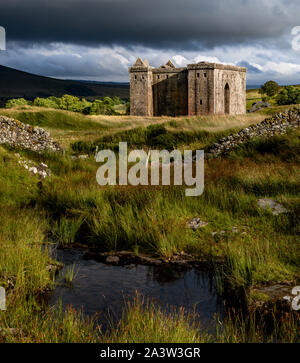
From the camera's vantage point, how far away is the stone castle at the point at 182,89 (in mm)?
57469

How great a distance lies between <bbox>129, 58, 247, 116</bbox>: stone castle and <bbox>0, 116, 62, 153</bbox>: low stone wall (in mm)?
46278


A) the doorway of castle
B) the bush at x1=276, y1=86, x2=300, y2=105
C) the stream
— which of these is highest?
the bush at x1=276, y1=86, x2=300, y2=105

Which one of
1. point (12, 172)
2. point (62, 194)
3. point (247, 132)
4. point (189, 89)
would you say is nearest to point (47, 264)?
point (62, 194)

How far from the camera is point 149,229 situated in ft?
22.5

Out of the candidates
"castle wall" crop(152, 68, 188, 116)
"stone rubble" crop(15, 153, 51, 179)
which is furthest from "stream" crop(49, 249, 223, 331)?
"castle wall" crop(152, 68, 188, 116)

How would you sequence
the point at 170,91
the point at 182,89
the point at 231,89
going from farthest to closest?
1. the point at 231,89
2. the point at 170,91
3. the point at 182,89

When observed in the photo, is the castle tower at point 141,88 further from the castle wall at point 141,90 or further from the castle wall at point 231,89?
the castle wall at point 231,89

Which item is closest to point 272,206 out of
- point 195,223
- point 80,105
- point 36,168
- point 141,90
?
point 195,223

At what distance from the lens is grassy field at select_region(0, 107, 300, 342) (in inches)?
158

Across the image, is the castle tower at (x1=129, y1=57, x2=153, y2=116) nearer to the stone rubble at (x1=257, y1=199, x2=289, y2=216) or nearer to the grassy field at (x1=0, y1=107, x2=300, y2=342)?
the grassy field at (x1=0, y1=107, x2=300, y2=342)

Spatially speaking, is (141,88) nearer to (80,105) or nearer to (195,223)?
(80,105)

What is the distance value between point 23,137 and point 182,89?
4958 cm

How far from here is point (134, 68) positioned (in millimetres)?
60156

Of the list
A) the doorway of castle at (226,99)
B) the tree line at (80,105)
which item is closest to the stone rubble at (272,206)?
the doorway of castle at (226,99)
